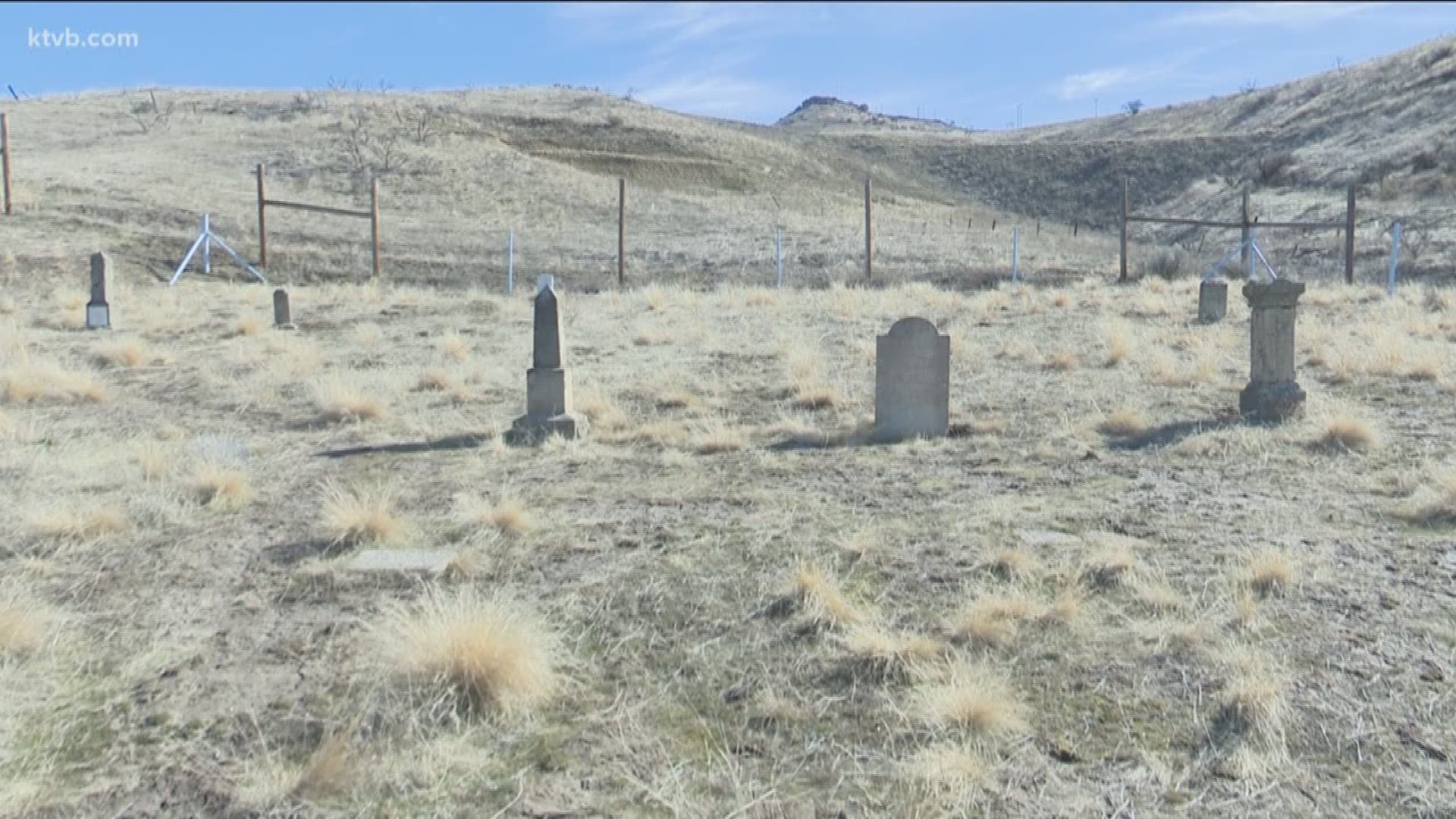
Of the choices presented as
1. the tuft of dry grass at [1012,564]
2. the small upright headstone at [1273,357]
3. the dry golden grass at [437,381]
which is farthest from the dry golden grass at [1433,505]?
the dry golden grass at [437,381]

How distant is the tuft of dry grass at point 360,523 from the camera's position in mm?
6918

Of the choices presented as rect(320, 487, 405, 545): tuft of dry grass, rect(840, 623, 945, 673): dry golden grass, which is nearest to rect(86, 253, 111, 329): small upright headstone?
rect(320, 487, 405, 545): tuft of dry grass

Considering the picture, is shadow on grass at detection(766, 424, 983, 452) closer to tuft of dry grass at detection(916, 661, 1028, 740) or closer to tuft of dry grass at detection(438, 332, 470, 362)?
tuft of dry grass at detection(916, 661, 1028, 740)

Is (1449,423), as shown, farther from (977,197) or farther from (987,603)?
(977,197)

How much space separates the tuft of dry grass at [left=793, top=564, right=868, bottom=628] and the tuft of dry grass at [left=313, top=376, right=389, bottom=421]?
646 centimetres

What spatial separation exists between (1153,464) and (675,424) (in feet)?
13.0

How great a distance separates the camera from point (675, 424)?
35.2 feet

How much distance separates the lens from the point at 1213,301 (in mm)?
17703

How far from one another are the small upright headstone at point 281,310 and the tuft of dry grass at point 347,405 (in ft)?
22.0

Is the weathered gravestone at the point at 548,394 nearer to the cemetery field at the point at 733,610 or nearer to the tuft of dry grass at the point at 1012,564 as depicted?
the cemetery field at the point at 733,610

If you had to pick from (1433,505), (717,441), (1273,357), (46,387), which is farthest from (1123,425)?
(46,387)

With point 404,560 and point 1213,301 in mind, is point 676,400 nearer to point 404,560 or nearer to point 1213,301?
point 404,560

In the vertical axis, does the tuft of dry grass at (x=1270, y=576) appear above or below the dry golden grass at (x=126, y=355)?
below

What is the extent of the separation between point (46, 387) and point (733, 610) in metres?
9.45
